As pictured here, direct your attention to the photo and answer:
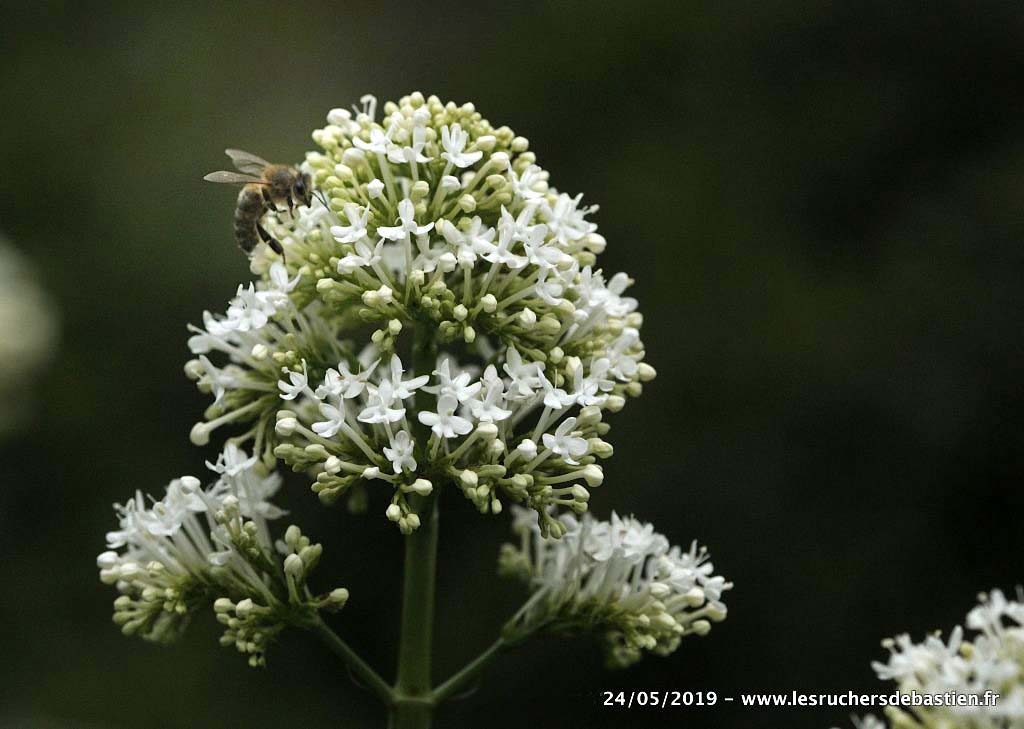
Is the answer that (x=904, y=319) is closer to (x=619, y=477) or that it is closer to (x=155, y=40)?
(x=619, y=477)

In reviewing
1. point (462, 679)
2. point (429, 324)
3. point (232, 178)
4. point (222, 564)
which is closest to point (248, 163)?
point (232, 178)

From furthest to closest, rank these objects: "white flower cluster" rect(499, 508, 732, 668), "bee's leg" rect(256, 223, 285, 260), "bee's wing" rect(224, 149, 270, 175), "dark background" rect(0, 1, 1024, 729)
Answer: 1. "dark background" rect(0, 1, 1024, 729)
2. "bee's wing" rect(224, 149, 270, 175)
3. "bee's leg" rect(256, 223, 285, 260)
4. "white flower cluster" rect(499, 508, 732, 668)

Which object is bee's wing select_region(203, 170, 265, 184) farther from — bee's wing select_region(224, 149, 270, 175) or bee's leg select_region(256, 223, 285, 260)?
bee's leg select_region(256, 223, 285, 260)

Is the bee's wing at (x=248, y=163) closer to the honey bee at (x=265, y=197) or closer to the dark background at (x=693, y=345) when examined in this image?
the honey bee at (x=265, y=197)

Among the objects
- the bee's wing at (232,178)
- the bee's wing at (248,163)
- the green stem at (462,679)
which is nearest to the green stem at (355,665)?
the green stem at (462,679)

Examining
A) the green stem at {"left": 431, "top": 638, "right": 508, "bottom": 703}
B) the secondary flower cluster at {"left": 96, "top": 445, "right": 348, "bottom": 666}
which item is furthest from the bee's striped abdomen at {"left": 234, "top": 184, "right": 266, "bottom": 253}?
the green stem at {"left": 431, "top": 638, "right": 508, "bottom": 703}

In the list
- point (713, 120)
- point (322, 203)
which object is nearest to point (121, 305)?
point (713, 120)
